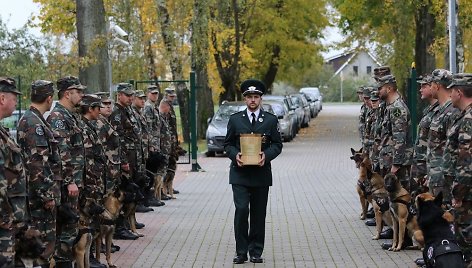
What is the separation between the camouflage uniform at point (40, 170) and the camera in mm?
8703

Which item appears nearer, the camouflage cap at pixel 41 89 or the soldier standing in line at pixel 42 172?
the soldier standing in line at pixel 42 172

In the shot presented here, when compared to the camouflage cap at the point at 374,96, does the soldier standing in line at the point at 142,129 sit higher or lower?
lower

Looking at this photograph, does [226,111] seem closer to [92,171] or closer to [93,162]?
[93,162]

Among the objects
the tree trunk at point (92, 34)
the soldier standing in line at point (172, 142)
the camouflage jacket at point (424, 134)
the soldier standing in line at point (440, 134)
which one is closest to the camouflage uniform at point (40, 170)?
the soldier standing in line at point (440, 134)

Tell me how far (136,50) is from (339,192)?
10.4 m

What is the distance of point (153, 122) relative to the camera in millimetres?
17109

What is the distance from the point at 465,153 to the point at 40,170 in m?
3.95

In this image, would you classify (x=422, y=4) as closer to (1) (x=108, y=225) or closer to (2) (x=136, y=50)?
(2) (x=136, y=50)

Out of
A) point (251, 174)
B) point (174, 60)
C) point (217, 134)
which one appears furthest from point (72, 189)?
point (174, 60)

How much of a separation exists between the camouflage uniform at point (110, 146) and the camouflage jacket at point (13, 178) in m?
4.64

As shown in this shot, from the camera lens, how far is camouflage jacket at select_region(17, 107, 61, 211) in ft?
28.5

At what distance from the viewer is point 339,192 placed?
778 inches

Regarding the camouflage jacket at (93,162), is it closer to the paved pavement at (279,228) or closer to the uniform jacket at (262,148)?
the paved pavement at (279,228)

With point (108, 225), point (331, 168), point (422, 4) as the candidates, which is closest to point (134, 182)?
point (108, 225)
